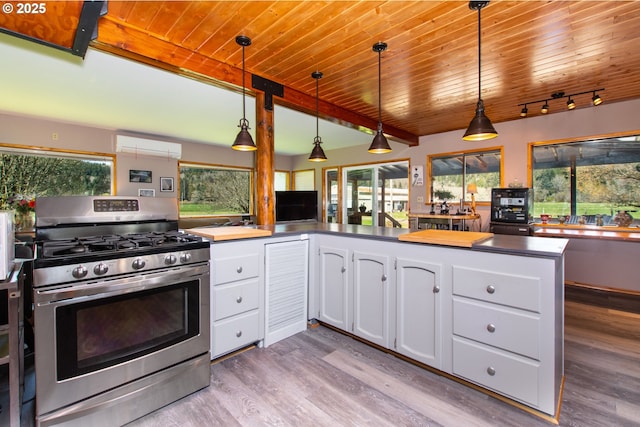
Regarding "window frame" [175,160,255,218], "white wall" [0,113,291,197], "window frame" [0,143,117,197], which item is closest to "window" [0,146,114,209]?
"window frame" [0,143,117,197]

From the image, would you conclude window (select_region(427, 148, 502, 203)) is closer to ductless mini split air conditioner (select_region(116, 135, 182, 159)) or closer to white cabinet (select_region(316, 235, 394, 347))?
white cabinet (select_region(316, 235, 394, 347))

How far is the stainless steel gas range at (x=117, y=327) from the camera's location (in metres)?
1.36

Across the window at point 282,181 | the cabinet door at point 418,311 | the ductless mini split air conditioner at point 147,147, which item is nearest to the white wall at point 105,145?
the ductless mini split air conditioner at point 147,147

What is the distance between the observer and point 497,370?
1.72 meters

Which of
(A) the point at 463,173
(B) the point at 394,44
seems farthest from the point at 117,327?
(A) the point at 463,173

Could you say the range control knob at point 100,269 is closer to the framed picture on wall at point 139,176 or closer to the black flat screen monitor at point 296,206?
the black flat screen monitor at point 296,206

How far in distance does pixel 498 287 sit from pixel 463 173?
13.8 feet

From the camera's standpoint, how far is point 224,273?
2105 mm

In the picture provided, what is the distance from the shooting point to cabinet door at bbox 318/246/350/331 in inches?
99.3

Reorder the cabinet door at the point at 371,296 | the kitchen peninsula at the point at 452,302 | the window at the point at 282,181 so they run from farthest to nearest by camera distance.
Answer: the window at the point at 282,181, the cabinet door at the point at 371,296, the kitchen peninsula at the point at 452,302

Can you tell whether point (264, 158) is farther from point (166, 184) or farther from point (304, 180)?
point (304, 180)

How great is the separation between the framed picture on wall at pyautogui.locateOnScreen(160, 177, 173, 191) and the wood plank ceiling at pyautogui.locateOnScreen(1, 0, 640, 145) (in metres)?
3.94

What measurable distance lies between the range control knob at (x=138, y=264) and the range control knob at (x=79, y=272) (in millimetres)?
208

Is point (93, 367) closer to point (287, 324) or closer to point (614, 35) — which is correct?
point (287, 324)
